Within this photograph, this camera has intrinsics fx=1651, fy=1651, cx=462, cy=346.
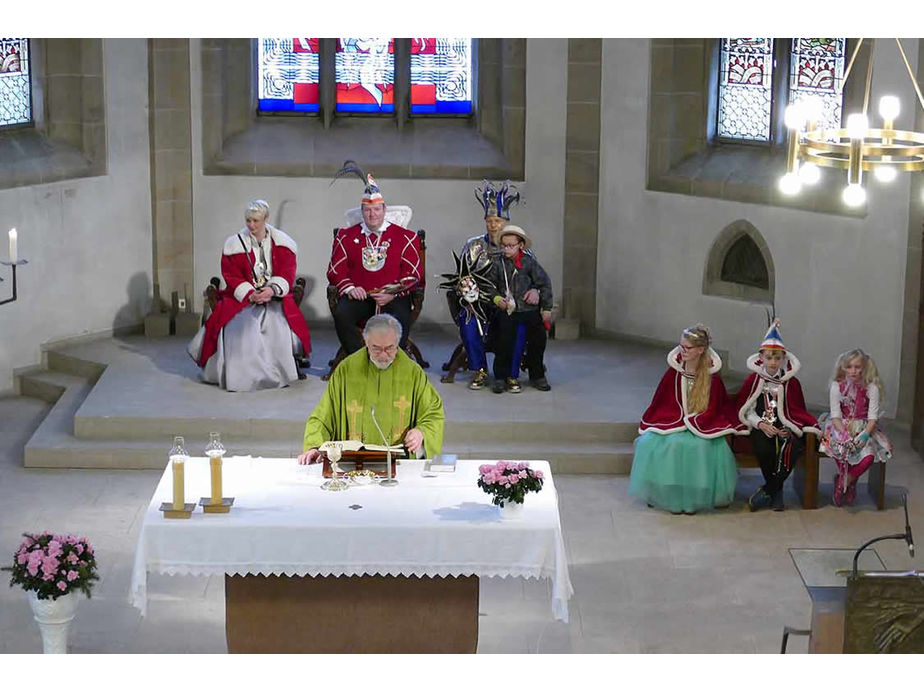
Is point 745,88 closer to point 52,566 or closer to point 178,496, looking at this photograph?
point 178,496

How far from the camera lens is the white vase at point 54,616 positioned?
7387 mm

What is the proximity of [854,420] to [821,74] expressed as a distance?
3558 mm

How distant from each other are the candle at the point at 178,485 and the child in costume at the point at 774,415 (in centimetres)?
425

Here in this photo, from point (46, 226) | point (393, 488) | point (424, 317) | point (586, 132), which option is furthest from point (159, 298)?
point (393, 488)

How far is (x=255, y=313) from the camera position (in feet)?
39.0

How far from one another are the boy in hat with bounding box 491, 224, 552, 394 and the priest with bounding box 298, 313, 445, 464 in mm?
3369

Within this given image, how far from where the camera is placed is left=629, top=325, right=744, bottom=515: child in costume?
10.2 meters

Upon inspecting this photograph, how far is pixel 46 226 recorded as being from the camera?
1320 centimetres

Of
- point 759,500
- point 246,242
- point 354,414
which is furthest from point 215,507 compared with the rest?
point 246,242

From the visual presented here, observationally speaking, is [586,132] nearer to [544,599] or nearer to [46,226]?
[46,226]

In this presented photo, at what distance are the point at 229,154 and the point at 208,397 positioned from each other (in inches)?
114

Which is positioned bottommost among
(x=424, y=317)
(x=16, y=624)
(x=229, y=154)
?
(x=16, y=624)

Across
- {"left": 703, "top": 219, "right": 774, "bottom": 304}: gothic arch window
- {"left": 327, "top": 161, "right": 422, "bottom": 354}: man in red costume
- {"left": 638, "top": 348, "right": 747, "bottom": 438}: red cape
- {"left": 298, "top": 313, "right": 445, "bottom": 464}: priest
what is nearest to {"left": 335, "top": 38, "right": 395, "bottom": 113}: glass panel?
{"left": 327, "top": 161, "right": 422, "bottom": 354}: man in red costume

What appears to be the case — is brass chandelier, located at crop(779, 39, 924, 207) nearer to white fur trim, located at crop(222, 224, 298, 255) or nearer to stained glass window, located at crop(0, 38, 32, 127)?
white fur trim, located at crop(222, 224, 298, 255)
